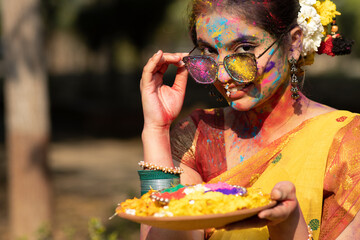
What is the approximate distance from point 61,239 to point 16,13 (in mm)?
3233

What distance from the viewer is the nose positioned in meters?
2.41

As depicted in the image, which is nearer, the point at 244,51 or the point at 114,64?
the point at 244,51

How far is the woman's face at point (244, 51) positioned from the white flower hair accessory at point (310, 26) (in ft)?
0.59

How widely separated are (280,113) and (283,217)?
2.61 feet

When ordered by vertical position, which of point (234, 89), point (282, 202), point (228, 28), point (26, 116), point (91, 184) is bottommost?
point (91, 184)

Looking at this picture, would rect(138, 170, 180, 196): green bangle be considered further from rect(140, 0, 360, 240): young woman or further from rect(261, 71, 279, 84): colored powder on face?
rect(261, 71, 279, 84): colored powder on face

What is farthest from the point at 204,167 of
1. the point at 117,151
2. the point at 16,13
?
the point at 117,151

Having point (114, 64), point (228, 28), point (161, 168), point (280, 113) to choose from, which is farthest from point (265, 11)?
point (114, 64)

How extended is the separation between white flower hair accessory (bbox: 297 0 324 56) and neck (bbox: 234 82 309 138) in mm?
221

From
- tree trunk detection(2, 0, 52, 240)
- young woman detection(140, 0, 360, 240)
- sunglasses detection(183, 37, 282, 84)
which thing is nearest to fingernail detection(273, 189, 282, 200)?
young woman detection(140, 0, 360, 240)

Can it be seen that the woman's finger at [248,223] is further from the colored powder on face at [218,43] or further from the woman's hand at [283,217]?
the colored powder on face at [218,43]

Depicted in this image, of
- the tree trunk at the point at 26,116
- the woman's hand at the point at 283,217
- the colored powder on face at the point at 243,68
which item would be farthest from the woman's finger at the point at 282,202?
the tree trunk at the point at 26,116

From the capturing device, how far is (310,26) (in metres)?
2.57

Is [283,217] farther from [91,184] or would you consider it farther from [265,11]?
[91,184]
